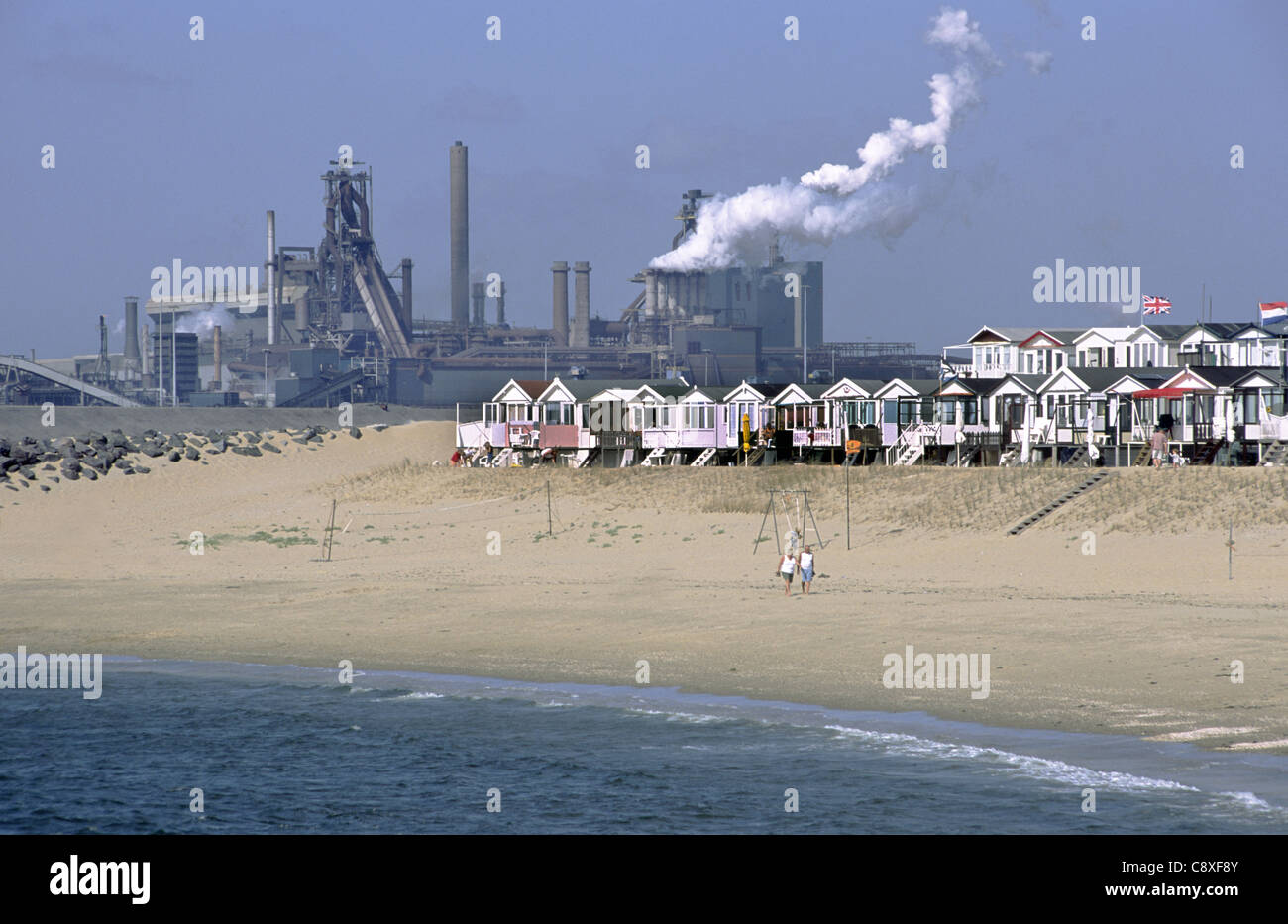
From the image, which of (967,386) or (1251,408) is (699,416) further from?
(1251,408)

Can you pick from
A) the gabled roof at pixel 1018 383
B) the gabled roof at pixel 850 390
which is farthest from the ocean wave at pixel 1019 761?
the gabled roof at pixel 850 390

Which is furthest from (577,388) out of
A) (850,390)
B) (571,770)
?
(571,770)

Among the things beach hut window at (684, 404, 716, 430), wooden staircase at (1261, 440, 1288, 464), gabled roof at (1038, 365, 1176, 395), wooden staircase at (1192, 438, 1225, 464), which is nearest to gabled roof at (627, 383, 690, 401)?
beach hut window at (684, 404, 716, 430)

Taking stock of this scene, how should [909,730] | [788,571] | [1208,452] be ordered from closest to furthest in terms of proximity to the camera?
[909,730] < [788,571] < [1208,452]

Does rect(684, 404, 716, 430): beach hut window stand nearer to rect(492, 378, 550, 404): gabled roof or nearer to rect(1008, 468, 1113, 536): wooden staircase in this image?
rect(492, 378, 550, 404): gabled roof

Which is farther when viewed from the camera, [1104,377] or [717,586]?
[1104,377]
